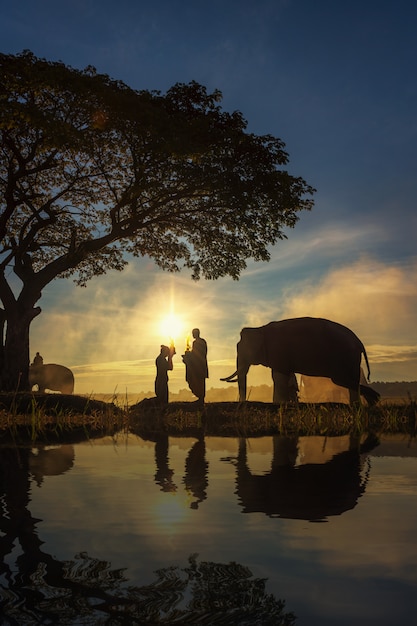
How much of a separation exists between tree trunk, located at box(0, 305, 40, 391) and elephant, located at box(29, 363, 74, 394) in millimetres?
11033

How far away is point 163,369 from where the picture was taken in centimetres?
2170

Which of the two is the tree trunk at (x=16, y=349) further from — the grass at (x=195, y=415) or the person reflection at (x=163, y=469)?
the person reflection at (x=163, y=469)

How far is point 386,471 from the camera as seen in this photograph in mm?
7883

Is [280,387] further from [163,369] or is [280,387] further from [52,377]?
[52,377]

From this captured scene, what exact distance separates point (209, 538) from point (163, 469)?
3886 mm

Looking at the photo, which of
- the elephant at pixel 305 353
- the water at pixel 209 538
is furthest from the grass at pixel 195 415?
the water at pixel 209 538

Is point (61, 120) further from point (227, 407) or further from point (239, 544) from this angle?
point (239, 544)

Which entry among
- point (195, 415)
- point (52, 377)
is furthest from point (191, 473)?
point (52, 377)

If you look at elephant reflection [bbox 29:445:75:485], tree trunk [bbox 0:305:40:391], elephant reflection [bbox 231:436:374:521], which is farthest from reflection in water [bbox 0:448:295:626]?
tree trunk [bbox 0:305:40:391]

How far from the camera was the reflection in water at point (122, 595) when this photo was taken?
2.76 meters

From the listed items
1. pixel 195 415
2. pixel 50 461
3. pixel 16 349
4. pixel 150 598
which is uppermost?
pixel 16 349

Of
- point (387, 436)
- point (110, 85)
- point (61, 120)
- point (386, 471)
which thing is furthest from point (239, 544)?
point (110, 85)

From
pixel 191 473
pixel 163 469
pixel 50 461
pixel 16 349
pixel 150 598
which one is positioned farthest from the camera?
pixel 16 349

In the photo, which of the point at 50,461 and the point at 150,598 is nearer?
the point at 150,598
